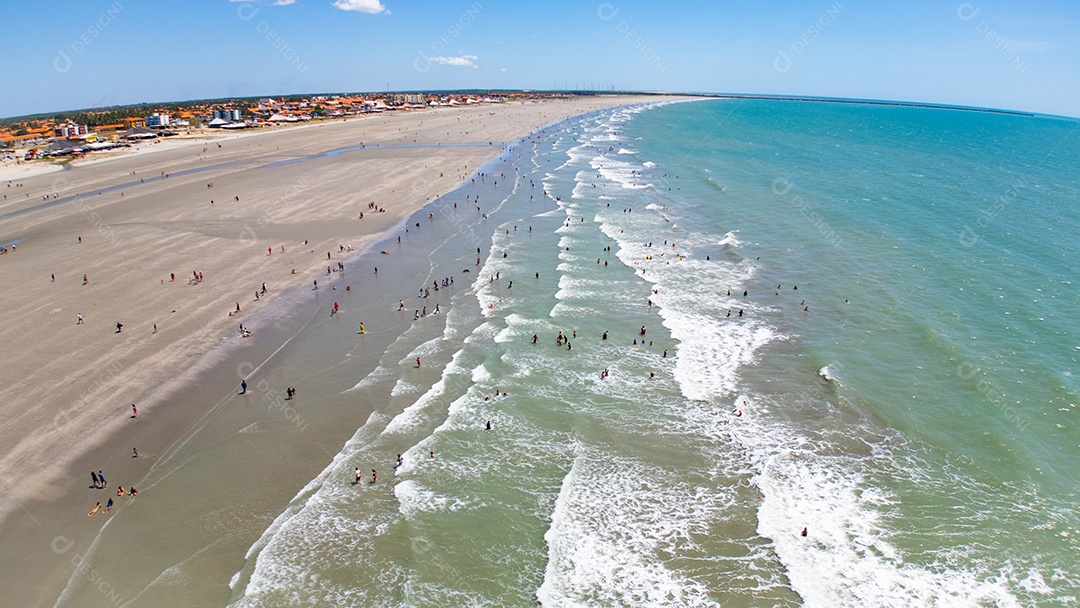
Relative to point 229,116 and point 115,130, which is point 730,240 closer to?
point 115,130

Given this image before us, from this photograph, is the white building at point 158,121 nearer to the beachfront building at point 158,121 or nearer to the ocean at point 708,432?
the beachfront building at point 158,121

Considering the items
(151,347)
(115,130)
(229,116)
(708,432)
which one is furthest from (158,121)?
(708,432)

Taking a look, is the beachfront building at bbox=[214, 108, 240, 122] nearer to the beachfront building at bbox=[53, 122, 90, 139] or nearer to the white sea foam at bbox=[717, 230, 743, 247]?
the beachfront building at bbox=[53, 122, 90, 139]

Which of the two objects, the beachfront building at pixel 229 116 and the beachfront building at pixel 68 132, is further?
the beachfront building at pixel 229 116

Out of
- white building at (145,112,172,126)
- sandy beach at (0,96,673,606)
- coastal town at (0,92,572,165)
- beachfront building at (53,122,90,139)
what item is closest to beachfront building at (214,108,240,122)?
coastal town at (0,92,572,165)

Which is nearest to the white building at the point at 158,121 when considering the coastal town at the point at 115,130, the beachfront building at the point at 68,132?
the coastal town at the point at 115,130

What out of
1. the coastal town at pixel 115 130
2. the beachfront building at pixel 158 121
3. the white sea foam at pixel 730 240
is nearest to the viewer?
the white sea foam at pixel 730 240

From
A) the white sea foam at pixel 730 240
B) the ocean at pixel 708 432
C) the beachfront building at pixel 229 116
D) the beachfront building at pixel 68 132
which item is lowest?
the ocean at pixel 708 432
